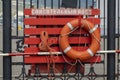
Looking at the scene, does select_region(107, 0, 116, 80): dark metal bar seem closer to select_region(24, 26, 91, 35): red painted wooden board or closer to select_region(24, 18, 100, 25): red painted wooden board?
select_region(24, 18, 100, 25): red painted wooden board

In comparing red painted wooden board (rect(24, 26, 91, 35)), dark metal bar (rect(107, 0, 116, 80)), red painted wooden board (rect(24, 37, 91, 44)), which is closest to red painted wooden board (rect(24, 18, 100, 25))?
red painted wooden board (rect(24, 26, 91, 35))

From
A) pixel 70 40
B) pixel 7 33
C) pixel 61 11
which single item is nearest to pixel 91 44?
pixel 70 40

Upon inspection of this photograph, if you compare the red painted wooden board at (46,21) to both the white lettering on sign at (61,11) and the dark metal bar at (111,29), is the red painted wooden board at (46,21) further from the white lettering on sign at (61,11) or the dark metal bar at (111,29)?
the dark metal bar at (111,29)

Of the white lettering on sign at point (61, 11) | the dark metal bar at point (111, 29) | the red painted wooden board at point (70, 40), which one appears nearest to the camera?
the white lettering on sign at point (61, 11)

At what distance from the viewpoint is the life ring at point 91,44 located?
7.05m

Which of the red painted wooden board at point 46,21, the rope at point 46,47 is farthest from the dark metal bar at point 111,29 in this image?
the rope at point 46,47

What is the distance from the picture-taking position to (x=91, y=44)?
Answer: 23.5 ft

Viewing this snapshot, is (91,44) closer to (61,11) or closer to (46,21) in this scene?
(61,11)

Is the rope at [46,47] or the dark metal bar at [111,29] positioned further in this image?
the dark metal bar at [111,29]

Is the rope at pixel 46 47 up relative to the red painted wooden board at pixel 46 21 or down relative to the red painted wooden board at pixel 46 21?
down

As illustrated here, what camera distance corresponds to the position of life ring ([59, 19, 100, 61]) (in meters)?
7.05

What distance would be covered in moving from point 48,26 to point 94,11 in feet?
2.83

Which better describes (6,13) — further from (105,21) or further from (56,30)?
(105,21)

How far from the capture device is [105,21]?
7.85 meters
